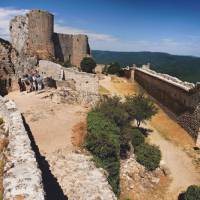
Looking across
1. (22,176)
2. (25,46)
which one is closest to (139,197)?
(22,176)

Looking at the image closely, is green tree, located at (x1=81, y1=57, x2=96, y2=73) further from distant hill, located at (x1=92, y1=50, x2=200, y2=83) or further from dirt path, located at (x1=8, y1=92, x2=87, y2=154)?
distant hill, located at (x1=92, y1=50, x2=200, y2=83)

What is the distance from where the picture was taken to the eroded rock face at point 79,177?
32.8 feet

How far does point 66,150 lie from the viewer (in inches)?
498

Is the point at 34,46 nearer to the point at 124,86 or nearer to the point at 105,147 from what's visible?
the point at 124,86

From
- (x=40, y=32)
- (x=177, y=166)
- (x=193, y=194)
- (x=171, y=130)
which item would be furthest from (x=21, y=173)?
(x=40, y=32)

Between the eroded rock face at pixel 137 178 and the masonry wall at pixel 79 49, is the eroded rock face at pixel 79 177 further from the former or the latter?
the masonry wall at pixel 79 49

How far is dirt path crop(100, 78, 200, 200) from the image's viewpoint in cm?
1727

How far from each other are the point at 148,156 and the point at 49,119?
5.62 m

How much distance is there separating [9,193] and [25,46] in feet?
95.1

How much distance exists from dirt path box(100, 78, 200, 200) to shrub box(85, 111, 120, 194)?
384 cm

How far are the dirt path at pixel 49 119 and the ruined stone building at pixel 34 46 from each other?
6218 millimetres

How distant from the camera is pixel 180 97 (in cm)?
2470

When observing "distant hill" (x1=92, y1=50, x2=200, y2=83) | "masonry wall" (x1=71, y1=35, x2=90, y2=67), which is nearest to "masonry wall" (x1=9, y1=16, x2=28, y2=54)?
"masonry wall" (x1=71, y1=35, x2=90, y2=67)

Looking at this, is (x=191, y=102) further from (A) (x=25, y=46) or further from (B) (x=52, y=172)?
(A) (x=25, y=46)
